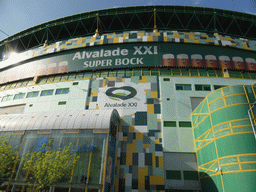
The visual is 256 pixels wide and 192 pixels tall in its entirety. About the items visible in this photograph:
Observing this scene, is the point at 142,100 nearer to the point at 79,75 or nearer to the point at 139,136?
the point at 139,136

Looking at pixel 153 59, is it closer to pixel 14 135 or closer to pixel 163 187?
pixel 163 187

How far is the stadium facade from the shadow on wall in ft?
0.41

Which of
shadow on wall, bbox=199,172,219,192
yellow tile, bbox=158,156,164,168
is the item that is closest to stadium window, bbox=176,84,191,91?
yellow tile, bbox=158,156,164,168

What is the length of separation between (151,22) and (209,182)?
123 ft

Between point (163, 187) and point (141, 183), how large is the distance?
9.42 ft

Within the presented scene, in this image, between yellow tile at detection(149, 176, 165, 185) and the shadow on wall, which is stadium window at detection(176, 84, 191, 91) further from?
yellow tile at detection(149, 176, 165, 185)

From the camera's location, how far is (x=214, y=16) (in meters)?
38.8

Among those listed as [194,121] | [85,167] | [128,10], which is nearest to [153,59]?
[194,121]

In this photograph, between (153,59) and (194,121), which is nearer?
(194,121)

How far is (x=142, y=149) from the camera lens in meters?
24.0

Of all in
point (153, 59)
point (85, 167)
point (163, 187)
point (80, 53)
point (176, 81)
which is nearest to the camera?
point (85, 167)

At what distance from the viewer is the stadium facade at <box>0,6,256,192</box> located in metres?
17.4

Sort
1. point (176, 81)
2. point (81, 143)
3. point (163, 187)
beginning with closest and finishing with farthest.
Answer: point (81, 143) < point (163, 187) < point (176, 81)

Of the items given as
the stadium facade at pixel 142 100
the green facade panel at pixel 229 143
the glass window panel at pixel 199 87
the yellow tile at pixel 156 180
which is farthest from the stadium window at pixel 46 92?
the green facade panel at pixel 229 143
